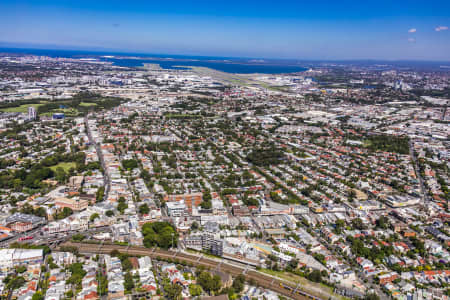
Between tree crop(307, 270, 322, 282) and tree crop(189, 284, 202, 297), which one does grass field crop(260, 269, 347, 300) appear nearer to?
tree crop(307, 270, 322, 282)

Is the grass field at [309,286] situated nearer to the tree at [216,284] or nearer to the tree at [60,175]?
the tree at [216,284]

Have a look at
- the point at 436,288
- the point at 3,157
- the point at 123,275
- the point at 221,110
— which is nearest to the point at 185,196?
the point at 123,275

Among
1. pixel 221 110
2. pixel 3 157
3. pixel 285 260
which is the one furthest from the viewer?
pixel 221 110

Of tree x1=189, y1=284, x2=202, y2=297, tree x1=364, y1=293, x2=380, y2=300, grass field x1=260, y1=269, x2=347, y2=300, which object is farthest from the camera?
grass field x1=260, y1=269, x2=347, y2=300

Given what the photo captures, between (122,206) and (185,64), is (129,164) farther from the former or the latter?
(185,64)

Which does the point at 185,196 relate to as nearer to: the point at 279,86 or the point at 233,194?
the point at 233,194

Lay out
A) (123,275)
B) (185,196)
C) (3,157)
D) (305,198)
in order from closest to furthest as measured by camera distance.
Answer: (123,275)
(185,196)
(305,198)
(3,157)

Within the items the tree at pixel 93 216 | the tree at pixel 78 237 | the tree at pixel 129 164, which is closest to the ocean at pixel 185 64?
the tree at pixel 129 164

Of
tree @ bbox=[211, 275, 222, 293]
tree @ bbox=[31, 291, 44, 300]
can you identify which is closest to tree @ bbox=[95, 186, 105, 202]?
tree @ bbox=[31, 291, 44, 300]
